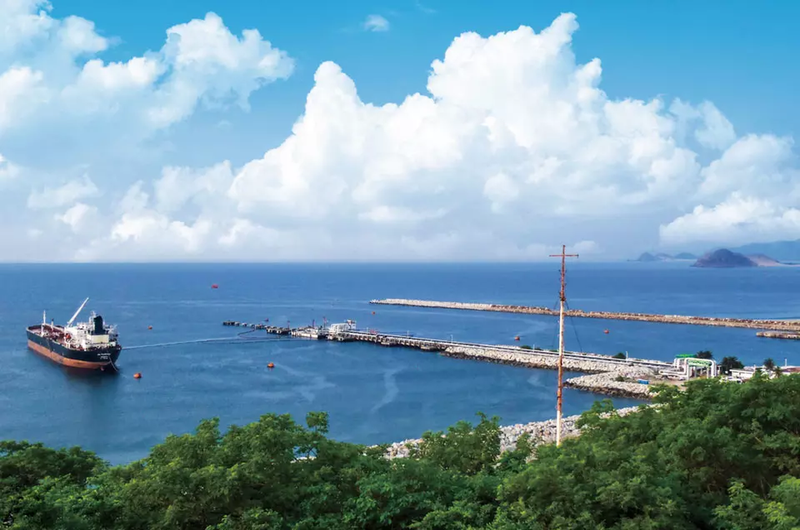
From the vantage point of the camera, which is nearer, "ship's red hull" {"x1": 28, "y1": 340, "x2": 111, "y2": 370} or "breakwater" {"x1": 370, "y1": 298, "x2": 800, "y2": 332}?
"ship's red hull" {"x1": 28, "y1": 340, "x2": 111, "y2": 370}

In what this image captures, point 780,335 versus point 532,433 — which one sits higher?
point 780,335

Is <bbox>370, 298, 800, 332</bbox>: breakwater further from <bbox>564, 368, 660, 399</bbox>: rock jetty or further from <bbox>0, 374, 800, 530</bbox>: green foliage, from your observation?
<bbox>0, 374, 800, 530</bbox>: green foliage

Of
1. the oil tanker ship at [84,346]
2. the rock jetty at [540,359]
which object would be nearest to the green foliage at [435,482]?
the rock jetty at [540,359]

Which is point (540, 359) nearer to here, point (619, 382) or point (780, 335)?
point (619, 382)

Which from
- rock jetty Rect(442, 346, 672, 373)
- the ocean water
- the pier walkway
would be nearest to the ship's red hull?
the ocean water

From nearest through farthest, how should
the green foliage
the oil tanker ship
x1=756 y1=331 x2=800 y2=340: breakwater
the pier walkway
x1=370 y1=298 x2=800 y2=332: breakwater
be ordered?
1. the green foliage
2. the oil tanker ship
3. the pier walkway
4. x1=756 y1=331 x2=800 y2=340: breakwater
5. x1=370 y1=298 x2=800 y2=332: breakwater

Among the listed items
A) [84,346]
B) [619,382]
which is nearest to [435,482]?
[619,382]

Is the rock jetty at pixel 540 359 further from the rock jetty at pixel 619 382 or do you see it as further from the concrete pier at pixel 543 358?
the rock jetty at pixel 619 382

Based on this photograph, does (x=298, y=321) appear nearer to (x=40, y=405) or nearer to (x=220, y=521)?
(x=40, y=405)
